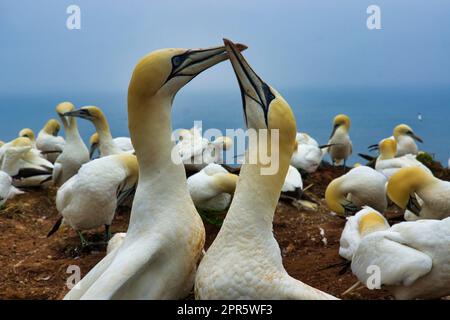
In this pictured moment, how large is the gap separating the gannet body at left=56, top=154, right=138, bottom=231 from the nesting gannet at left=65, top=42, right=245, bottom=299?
1906 millimetres

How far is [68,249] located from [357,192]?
2924 millimetres

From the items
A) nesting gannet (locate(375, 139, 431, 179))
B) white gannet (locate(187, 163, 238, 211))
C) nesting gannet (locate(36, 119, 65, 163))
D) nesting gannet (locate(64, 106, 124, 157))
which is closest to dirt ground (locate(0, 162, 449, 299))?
white gannet (locate(187, 163, 238, 211))

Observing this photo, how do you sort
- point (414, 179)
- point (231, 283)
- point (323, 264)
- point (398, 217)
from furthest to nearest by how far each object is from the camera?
point (398, 217), point (414, 179), point (323, 264), point (231, 283)

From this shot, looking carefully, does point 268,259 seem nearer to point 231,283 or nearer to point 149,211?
point 231,283

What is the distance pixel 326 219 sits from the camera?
6.40 metres

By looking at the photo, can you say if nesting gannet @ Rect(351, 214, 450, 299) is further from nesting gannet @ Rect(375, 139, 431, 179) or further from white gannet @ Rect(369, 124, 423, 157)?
white gannet @ Rect(369, 124, 423, 157)

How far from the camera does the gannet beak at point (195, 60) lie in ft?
9.29

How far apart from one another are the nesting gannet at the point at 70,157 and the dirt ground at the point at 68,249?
1.09 feet

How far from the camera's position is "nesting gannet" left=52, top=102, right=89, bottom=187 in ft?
24.9

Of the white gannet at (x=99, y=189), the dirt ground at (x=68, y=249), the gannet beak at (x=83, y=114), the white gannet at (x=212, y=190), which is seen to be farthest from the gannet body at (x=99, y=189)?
the gannet beak at (x=83, y=114)

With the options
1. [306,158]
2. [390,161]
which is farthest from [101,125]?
[390,161]

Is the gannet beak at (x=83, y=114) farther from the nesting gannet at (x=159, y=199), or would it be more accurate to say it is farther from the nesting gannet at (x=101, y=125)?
the nesting gannet at (x=159, y=199)
